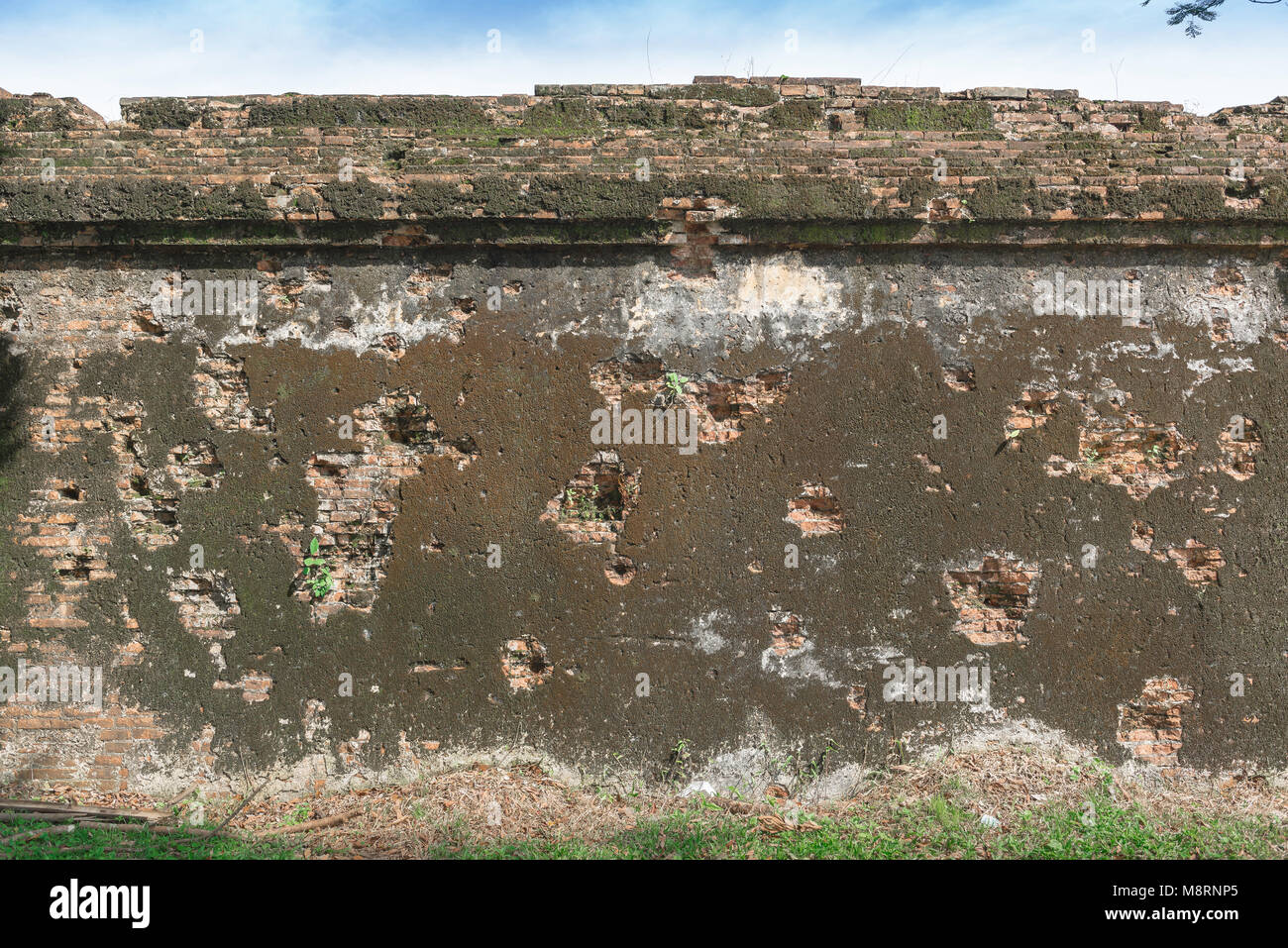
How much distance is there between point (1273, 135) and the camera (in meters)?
4.09

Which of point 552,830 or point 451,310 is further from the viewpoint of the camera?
point 451,310

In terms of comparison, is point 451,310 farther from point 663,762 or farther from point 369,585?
point 663,762

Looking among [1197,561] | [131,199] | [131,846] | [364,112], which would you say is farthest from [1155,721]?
[131,199]

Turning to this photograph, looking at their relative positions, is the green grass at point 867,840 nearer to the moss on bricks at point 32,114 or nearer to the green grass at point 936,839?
the green grass at point 936,839

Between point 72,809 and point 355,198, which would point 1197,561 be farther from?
point 72,809

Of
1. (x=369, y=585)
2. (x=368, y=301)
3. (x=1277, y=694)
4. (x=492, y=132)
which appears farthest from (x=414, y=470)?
(x=1277, y=694)

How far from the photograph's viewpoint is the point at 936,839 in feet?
11.9

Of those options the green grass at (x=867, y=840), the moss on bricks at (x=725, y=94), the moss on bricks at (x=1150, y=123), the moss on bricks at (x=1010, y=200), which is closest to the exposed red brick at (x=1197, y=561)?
the green grass at (x=867, y=840)

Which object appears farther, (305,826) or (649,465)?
(649,465)

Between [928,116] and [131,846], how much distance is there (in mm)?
5931

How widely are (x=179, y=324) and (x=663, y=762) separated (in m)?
3.74

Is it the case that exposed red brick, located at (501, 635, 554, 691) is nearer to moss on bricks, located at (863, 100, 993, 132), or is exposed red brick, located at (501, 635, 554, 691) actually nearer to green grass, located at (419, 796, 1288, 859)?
green grass, located at (419, 796, 1288, 859)

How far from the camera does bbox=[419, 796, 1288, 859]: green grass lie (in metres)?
3.54

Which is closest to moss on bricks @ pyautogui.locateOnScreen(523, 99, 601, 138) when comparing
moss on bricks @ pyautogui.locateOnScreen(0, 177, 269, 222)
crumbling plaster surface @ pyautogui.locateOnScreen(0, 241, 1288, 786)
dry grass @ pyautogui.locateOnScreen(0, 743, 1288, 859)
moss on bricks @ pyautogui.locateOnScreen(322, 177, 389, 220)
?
crumbling plaster surface @ pyautogui.locateOnScreen(0, 241, 1288, 786)
